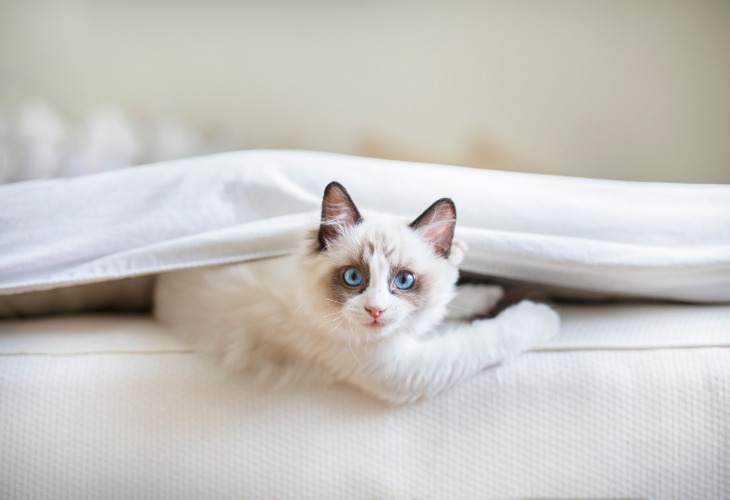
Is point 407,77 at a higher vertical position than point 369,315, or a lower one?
higher

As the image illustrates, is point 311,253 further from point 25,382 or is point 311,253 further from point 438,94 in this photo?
point 438,94

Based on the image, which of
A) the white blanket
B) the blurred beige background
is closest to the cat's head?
the white blanket

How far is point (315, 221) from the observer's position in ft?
3.46

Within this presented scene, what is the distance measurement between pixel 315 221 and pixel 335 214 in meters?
0.11

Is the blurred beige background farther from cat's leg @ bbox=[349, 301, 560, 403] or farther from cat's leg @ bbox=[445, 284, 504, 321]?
cat's leg @ bbox=[349, 301, 560, 403]

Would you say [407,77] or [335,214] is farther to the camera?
[407,77]

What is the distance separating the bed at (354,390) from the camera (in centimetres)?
96

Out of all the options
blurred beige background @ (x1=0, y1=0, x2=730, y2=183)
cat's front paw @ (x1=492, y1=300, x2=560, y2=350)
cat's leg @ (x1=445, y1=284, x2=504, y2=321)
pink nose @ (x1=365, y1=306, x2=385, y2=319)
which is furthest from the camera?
blurred beige background @ (x1=0, y1=0, x2=730, y2=183)

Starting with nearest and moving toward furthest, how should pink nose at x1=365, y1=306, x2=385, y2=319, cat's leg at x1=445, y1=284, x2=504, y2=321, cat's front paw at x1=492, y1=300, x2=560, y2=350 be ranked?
1. pink nose at x1=365, y1=306, x2=385, y2=319
2. cat's front paw at x1=492, y1=300, x2=560, y2=350
3. cat's leg at x1=445, y1=284, x2=504, y2=321

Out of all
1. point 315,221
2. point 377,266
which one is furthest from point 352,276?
point 315,221

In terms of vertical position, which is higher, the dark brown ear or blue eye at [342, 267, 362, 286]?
the dark brown ear

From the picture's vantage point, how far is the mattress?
956mm

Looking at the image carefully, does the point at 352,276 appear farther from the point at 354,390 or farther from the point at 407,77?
the point at 407,77

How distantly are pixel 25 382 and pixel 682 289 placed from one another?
1.23m
